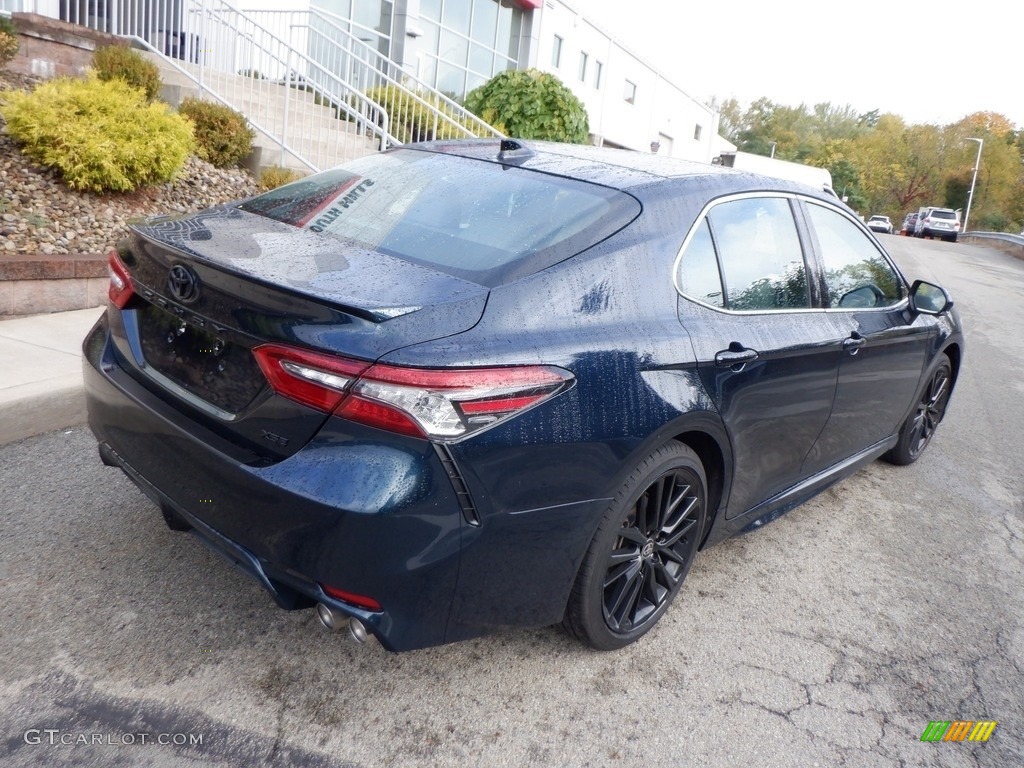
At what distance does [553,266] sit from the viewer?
2.54m

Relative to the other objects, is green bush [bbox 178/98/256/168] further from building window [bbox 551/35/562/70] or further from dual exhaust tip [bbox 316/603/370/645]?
building window [bbox 551/35/562/70]

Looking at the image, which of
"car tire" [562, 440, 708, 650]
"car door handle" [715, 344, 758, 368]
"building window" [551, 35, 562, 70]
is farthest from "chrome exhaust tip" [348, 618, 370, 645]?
"building window" [551, 35, 562, 70]

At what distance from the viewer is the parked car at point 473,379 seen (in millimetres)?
2172

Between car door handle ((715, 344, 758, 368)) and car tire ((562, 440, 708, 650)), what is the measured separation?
0.32 meters

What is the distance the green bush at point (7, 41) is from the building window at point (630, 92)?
25517 mm

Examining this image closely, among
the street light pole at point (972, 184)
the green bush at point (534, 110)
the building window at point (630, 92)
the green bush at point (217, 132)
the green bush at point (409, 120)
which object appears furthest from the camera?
the street light pole at point (972, 184)

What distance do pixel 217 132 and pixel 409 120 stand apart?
429cm

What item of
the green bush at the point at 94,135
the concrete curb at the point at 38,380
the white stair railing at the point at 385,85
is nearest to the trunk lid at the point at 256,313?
the concrete curb at the point at 38,380

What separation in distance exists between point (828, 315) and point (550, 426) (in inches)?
73.4

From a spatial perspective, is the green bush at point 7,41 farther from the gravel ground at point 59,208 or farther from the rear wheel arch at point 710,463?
the rear wheel arch at point 710,463

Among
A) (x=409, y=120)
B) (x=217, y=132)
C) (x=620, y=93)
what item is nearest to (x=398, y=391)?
(x=217, y=132)

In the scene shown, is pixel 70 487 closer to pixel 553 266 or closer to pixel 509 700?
A: pixel 509 700

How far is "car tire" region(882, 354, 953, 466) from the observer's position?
200 inches

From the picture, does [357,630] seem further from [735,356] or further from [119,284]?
[735,356]
